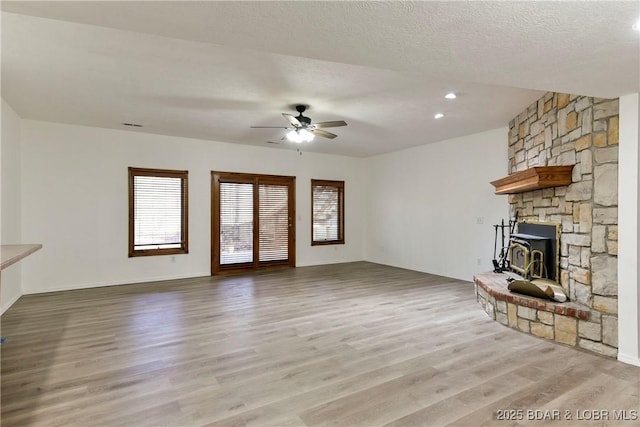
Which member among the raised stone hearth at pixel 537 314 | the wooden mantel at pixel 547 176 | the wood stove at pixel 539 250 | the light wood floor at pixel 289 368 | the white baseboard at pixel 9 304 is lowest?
the light wood floor at pixel 289 368

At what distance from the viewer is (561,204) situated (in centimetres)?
383

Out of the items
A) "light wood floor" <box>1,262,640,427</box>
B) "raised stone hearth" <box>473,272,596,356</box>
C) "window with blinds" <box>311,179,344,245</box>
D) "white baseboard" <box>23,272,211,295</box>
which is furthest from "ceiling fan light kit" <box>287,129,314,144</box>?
"white baseboard" <box>23,272,211,295</box>

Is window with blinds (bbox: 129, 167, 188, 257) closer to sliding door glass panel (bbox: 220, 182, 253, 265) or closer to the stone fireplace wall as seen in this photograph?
sliding door glass panel (bbox: 220, 182, 253, 265)

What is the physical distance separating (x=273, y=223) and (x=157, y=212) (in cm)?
251

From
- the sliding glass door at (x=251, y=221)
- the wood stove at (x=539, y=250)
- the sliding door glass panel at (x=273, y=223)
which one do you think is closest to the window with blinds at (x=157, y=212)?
the sliding glass door at (x=251, y=221)

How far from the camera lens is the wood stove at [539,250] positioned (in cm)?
397

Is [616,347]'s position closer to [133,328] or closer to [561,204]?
[561,204]

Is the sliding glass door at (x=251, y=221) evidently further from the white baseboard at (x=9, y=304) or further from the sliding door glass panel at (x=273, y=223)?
the white baseboard at (x=9, y=304)

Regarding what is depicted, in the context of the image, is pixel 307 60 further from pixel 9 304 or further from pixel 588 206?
pixel 9 304

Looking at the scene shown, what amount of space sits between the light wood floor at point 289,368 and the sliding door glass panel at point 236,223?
8.25 feet

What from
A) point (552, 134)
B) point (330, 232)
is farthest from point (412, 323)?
→ point (330, 232)

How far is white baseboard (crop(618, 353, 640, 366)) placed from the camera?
2938 millimetres

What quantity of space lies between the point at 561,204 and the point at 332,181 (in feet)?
18.3

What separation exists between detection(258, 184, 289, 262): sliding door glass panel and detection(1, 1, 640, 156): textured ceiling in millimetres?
2306
